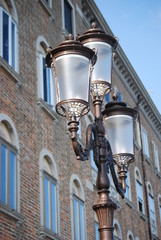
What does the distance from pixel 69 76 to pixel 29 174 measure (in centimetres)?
666

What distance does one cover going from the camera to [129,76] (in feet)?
92.3

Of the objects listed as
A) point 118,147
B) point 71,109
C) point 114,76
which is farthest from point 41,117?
point 114,76

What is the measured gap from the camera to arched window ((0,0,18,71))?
574 inches

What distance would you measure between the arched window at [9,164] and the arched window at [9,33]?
189 cm

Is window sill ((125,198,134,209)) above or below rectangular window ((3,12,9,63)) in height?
below

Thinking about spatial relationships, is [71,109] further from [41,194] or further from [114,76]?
[114,76]

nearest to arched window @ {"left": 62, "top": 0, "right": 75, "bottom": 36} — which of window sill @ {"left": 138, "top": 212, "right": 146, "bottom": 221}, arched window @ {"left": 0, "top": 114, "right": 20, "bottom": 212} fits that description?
arched window @ {"left": 0, "top": 114, "right": 20, "bottom": 212}

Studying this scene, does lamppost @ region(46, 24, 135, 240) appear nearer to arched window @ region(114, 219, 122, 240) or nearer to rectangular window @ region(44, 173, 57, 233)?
rectangular window @ region(44, 173, 57, 233)

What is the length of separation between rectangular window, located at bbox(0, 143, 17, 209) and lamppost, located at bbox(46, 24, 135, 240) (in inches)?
159

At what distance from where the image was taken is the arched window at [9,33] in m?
14.6

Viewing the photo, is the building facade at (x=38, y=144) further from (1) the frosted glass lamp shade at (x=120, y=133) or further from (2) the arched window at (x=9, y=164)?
(1) the frosted glass lamp shade at (x=120, y=133)

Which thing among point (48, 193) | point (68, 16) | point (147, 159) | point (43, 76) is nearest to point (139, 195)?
point (147, 159)

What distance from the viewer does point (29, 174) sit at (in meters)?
14.2

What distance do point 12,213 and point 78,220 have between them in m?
4.87
